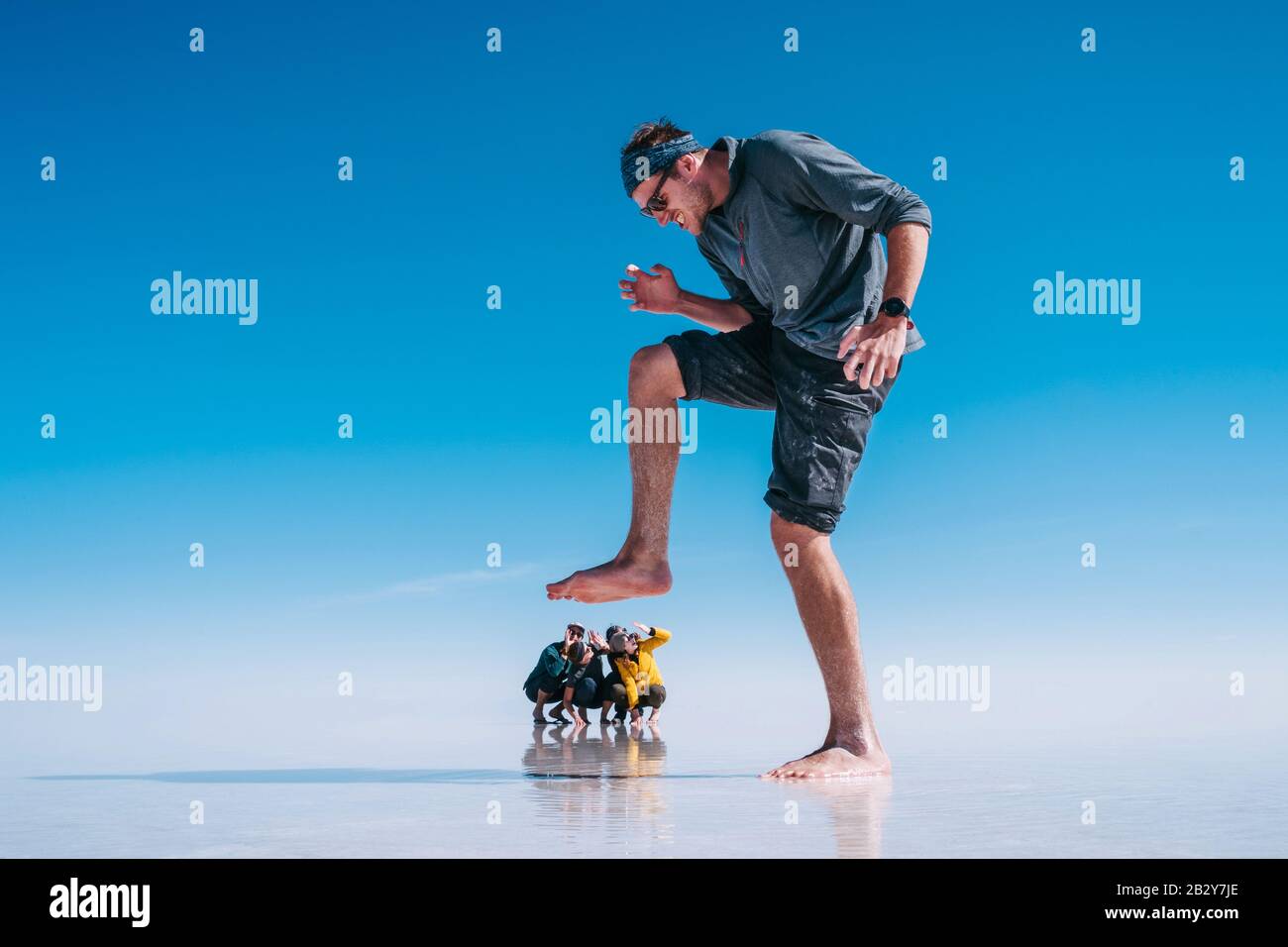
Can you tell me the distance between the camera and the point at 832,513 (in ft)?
14.7

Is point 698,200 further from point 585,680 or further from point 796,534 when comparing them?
point 585,680

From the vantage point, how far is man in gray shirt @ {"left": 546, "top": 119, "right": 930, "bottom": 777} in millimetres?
4324

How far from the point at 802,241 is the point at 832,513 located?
1029mm

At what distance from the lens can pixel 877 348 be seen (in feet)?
12.8

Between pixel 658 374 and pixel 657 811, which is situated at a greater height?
pixel 658 374

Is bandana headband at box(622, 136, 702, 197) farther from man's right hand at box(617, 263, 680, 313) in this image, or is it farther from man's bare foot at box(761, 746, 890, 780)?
man's bare foot at box(761, 746, 890, 780)

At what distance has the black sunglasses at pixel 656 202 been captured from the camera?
4477 millimetres

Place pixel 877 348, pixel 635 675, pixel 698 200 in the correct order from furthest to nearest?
1. pixel 635 675
2. pixel 698 200
3. pixel 877 348

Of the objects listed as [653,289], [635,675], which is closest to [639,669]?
[635,675]

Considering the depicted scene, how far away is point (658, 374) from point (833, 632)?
1.19 m

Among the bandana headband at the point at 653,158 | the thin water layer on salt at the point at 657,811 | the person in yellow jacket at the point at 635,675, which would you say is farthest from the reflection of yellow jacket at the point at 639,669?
the bandana headband at the point at 653,158

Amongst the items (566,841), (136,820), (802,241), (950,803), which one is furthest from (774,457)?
(136,820)

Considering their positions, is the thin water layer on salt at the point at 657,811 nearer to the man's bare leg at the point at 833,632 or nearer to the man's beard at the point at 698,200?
the man's bare leg at the point at 833,632
